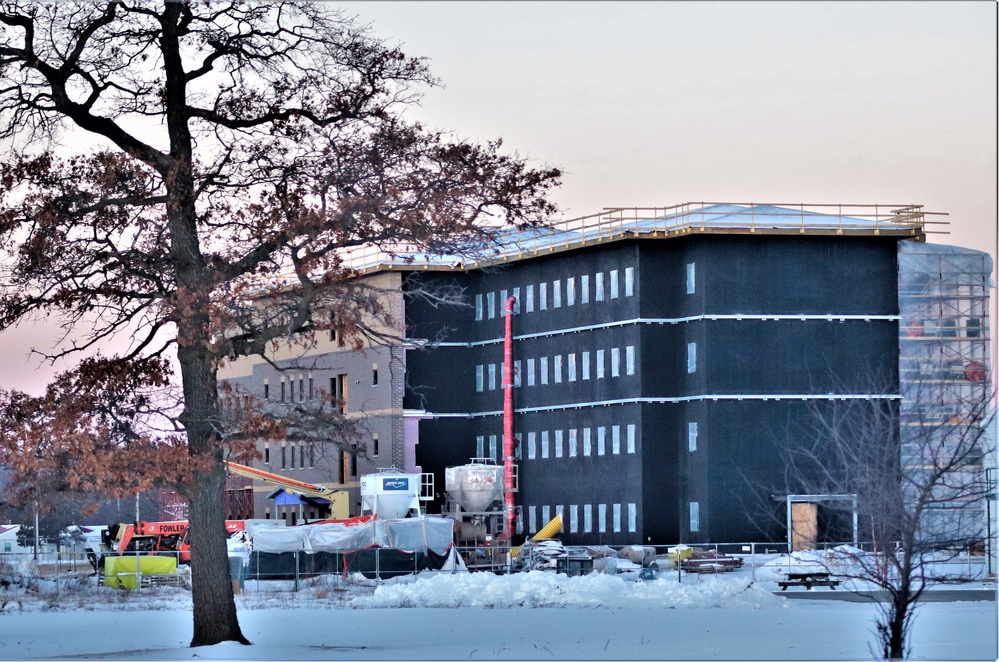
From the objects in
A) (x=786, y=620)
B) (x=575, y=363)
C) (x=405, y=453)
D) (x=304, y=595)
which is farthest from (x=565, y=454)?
(x=786, y=620)

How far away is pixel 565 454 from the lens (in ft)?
269

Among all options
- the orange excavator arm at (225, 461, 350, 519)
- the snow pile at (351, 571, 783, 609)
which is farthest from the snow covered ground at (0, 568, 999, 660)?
the orange excavator arm at (225, 461, 350, 519)

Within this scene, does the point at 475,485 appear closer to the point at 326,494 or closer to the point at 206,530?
the point at 326,494

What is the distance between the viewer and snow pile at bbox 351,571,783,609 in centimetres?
4484

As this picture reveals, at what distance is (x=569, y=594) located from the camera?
46.0 meters

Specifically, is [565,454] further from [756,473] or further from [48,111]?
[48,111]

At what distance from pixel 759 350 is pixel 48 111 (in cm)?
5092

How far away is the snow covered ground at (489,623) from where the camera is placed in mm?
28734

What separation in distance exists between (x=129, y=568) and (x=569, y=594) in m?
16.2

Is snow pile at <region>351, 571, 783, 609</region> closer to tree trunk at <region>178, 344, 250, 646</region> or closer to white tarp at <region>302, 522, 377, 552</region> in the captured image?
white tarp at <region>302, 522, 377, 552</region>

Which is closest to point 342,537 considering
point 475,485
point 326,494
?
point 475,485

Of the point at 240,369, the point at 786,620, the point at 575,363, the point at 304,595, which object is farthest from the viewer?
the point at 240,369

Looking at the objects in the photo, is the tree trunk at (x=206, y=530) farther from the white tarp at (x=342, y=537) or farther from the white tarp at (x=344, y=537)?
the white tarp at (x=342, y=537)

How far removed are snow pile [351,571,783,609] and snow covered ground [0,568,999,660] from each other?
5cm
